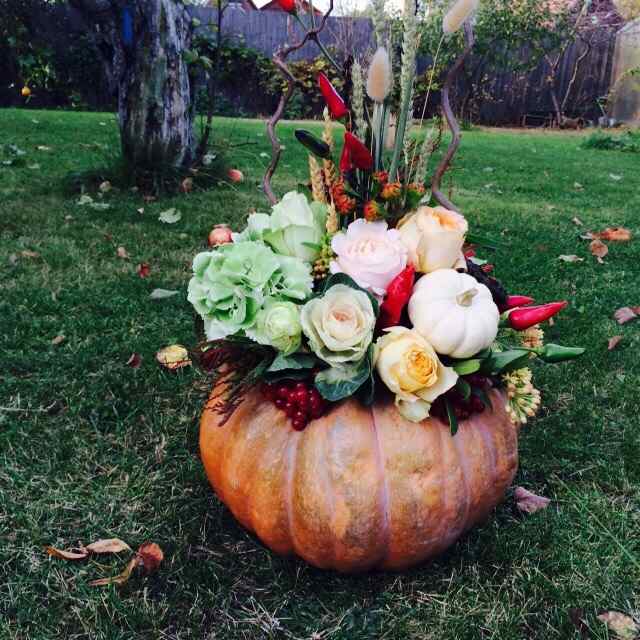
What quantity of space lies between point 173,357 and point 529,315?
159cm

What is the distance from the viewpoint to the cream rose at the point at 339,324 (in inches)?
56.5

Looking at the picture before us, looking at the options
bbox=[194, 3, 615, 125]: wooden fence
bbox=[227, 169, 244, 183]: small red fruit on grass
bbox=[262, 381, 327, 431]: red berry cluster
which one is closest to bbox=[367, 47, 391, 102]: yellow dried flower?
bbox=[262, 381, 327, 431]: red berry cluster

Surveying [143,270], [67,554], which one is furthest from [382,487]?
[143,270]

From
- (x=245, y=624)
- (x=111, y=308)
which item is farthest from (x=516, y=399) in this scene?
(x=111, y=308)

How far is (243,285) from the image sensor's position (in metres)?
1.56

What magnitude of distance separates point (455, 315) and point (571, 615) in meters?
0.82

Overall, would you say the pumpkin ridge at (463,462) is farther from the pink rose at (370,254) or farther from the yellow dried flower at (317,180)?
the yellow dried flower at (317,180)

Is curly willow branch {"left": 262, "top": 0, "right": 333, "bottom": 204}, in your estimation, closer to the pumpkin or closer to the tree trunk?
the pumpkin

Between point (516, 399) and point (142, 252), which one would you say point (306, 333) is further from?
point (142, 252)

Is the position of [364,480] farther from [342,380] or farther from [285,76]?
[285,76]

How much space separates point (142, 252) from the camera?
13.1ft

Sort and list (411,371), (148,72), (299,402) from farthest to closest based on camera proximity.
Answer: (148,72) → (299,402) → (411,371)

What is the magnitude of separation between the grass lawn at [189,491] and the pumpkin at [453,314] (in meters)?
0.67

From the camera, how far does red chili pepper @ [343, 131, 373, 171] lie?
1491mm
